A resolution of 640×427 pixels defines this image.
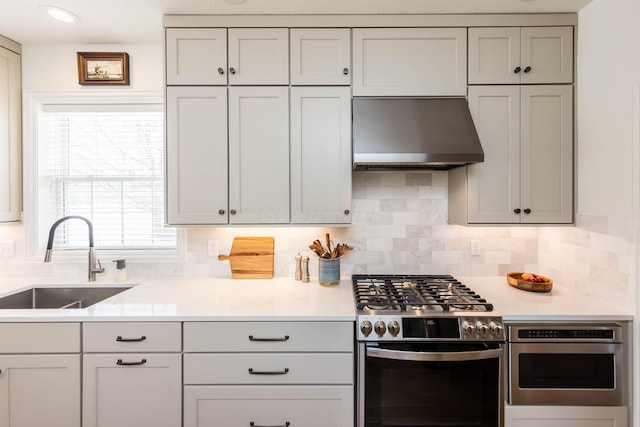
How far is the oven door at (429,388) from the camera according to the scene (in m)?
1.62

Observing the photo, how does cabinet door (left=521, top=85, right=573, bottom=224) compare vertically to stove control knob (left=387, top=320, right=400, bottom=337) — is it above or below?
above

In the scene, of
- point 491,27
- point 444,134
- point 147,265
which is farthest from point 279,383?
point 491,27

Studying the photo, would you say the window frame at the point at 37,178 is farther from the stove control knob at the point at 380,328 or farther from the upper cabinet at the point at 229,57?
the stove control knob at the point at 380,328

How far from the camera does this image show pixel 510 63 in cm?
200

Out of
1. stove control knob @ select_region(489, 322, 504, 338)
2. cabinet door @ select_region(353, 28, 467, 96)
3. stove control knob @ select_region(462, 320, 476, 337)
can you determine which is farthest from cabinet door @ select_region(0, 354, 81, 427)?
cabinet door @ select_region(353, 28, 467, 96)

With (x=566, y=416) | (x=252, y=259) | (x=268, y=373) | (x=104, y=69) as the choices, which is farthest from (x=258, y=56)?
(x=566, y=416)

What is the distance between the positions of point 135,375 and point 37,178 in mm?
1669

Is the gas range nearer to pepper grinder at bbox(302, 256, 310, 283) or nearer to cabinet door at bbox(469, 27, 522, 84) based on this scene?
pepper grinder at bbox(302, 256, 310, 283)

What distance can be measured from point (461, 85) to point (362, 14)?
718 mm

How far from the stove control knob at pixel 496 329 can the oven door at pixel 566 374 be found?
0.10 m

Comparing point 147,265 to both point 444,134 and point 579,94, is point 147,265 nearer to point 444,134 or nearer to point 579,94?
point 444,134

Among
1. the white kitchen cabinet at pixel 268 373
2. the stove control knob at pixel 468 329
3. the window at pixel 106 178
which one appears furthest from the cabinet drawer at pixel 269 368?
the window at pixel 106 178

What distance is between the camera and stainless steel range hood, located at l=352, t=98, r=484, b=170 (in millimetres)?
1811

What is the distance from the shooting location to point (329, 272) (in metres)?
2.17
